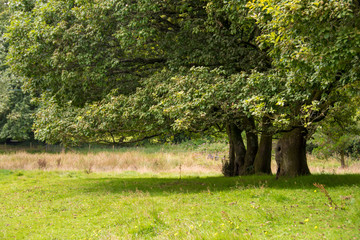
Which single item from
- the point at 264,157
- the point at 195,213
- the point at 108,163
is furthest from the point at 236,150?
the point at 108,163

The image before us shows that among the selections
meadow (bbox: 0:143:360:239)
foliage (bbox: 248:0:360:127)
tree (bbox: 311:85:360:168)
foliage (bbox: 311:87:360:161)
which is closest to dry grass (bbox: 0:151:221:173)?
foliage (bbox: 311:87:360:161)

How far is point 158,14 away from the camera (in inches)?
560

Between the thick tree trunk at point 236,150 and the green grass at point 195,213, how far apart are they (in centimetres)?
306

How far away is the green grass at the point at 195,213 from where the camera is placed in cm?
703

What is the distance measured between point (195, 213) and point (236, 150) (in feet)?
28.5

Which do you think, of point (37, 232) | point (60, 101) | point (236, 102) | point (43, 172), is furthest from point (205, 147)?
point (37, 232)

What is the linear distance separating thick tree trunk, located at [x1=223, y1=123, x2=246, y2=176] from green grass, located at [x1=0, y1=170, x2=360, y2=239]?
10.0 feet

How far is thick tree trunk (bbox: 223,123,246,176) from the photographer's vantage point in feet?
56.0

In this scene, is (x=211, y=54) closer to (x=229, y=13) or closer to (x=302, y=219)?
(x=229, y=13)

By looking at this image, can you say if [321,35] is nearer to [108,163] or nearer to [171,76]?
[171,76]

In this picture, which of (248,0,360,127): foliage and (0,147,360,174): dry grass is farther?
(0,147,360,174): dry grass

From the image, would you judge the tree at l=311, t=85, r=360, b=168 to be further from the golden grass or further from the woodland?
A: the golden grass

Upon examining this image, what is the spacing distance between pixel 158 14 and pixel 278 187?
792 cm

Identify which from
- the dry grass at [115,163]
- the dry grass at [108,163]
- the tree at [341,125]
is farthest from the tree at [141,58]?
the dry grass at [108,163]
